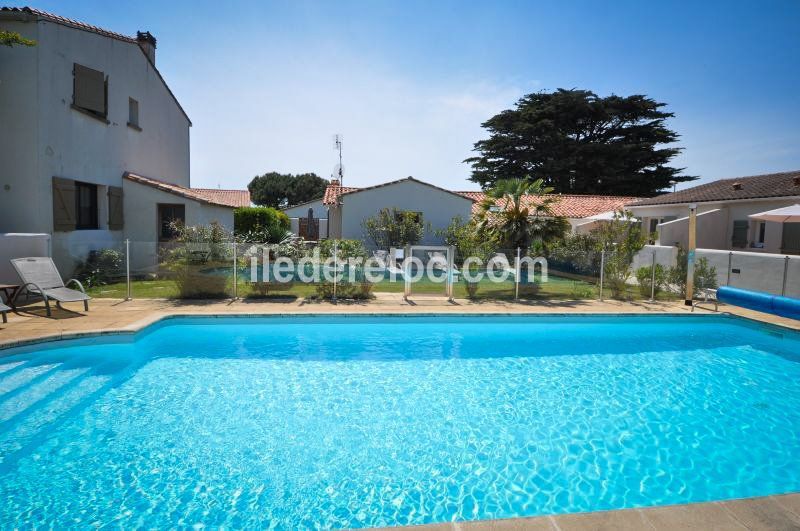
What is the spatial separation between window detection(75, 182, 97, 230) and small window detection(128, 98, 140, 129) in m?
3.50

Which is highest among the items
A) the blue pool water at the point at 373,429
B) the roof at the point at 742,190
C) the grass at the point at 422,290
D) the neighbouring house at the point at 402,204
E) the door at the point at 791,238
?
the roof at the point at 742,190

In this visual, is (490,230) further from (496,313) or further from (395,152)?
(395,152)

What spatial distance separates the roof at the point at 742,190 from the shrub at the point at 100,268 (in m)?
24.4

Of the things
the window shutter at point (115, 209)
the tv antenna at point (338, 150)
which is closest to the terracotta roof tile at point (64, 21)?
the window shutter at point (115, 209)

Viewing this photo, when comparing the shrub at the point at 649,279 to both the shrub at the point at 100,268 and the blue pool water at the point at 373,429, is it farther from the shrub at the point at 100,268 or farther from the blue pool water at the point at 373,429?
the shrub at the point at 100,268

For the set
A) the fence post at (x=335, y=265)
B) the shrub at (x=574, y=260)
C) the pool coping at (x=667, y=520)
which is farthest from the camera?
the shrub at (x=574, y=260)

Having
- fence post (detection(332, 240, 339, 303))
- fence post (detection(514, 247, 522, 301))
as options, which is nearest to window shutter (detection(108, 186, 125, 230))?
fence post (detection(332, 240, 339, 303))

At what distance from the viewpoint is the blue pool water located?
4508mm

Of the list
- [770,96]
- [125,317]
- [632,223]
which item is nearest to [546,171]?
[770,96]

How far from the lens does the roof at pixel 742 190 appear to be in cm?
1884

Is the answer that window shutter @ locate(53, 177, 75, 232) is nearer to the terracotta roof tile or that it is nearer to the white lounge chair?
the white lounge chair

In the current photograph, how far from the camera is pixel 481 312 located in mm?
11992

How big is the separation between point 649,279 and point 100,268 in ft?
56.0

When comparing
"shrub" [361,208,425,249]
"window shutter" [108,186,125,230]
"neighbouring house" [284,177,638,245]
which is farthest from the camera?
"neighbouring house" [284,177,638,245]
